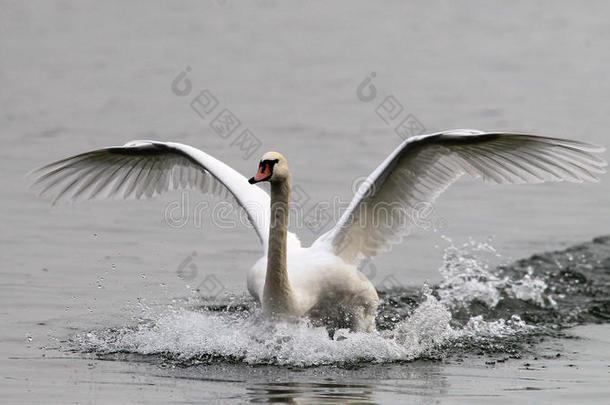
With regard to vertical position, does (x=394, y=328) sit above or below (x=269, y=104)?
below

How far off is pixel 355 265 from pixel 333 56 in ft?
49.2

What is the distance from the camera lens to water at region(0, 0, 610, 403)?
979 cm

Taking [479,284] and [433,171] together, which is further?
[479,284]

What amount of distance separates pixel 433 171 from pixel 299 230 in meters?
4.38

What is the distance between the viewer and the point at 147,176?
12.3m

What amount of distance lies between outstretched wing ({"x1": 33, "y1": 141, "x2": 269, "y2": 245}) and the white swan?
0.05ft

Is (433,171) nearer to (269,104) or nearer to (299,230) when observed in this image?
(299,230)

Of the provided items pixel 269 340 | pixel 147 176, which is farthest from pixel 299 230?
pixel 269 340

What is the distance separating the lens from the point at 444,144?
10.3 metres

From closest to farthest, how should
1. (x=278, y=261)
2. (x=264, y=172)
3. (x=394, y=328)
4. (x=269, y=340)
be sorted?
1. (x=264, y=172)
2. (x=278, y=261)
3. (x=269, y=340)
4. (x=394, y=328)

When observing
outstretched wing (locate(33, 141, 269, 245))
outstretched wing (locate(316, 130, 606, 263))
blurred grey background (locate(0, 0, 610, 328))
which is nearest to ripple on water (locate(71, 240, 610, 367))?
blurred grey background (locate(0, 0, 610, 328))

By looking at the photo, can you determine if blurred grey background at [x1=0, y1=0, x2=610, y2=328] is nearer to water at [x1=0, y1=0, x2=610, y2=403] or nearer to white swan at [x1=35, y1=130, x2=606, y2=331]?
water at [x1=0, y1=0, x2=610, y2=403]

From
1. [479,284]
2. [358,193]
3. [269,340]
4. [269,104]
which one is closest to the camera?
[269,340]

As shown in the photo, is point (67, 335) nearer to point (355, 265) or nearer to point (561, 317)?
point (355, 265)
